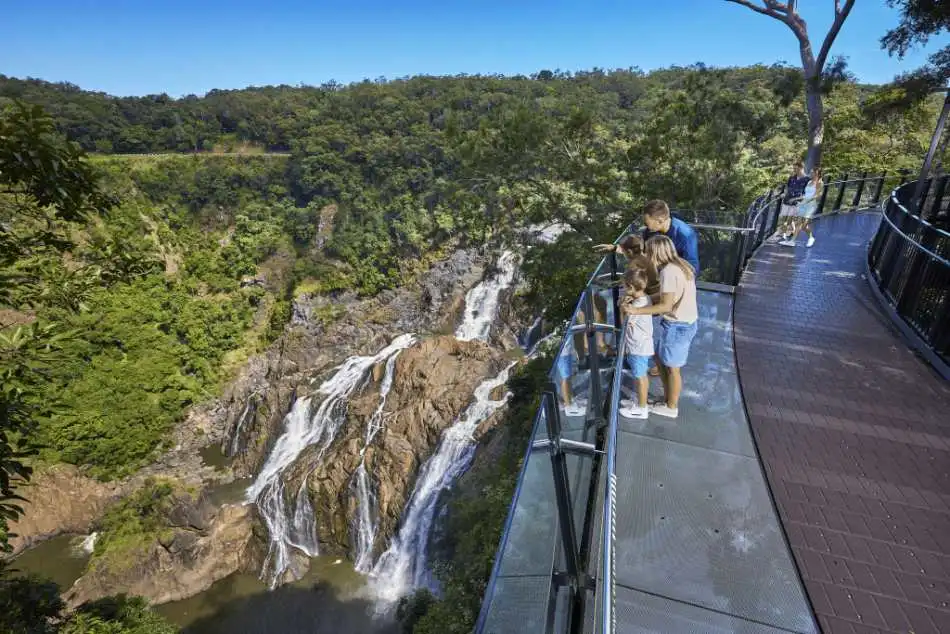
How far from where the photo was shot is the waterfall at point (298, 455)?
17.9 metres

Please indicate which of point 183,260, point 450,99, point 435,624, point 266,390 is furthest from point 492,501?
point 450,99

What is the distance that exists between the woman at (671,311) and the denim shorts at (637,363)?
240 millimetres

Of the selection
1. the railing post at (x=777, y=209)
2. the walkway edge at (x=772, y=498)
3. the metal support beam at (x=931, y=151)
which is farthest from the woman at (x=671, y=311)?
the metal support beam at (x=931, y=151)

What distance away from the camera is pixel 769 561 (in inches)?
124

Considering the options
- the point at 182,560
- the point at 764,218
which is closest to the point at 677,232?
the point at 764,218

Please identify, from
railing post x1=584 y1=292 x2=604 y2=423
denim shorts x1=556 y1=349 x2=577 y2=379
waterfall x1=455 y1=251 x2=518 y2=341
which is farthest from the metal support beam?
waterfall x1=455 y1=251 x2=518 y2=341

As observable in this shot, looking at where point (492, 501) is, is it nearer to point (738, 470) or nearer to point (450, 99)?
point (738, 470)

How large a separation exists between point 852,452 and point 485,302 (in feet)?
80.0

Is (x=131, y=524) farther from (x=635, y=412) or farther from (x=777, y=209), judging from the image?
(x=777, y=209)

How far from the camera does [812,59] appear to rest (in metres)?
13.4

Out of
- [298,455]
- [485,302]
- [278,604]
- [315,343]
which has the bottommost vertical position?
[278,604]

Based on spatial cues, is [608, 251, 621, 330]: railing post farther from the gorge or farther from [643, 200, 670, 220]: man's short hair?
the gorge

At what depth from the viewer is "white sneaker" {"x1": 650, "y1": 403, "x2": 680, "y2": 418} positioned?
434 cm

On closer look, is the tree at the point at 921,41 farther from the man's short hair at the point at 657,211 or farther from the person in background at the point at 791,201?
the man's short hair at the point at 657,211
